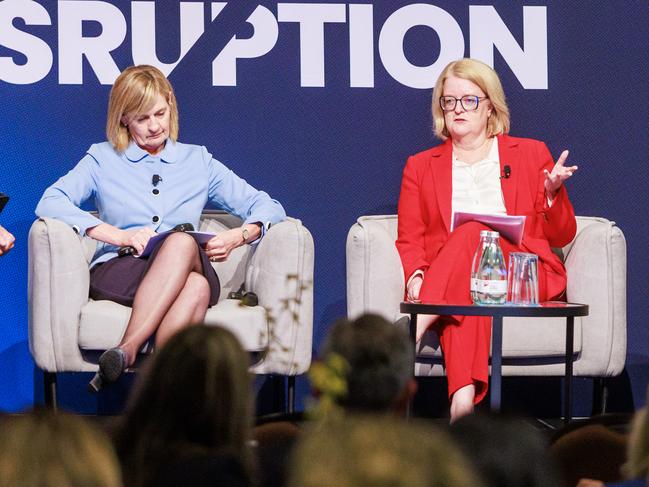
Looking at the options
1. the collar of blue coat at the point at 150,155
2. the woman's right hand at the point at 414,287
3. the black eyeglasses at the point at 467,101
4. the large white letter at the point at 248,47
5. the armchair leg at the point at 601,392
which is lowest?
the armchair leg at the point at 601,392

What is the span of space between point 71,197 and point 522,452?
135 inches

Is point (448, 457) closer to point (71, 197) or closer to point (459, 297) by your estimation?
point (459, 297)

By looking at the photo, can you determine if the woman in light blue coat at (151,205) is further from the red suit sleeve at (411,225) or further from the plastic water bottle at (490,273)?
the plastic water bottle at (490,273)

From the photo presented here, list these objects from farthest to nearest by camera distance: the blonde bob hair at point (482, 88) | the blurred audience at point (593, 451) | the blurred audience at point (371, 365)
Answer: the blonde bob hair at point (482, 88) → the blurred audience at point (593, 451) → the blurred audience at point (371, 365)

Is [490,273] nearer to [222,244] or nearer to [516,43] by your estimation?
[222,244]

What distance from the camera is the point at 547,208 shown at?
178 inches

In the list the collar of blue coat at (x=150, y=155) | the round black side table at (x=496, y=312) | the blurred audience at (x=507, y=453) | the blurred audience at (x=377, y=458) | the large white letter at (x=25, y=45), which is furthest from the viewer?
the large white letter at (x=25, y=45)

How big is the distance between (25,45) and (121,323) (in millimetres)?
1588

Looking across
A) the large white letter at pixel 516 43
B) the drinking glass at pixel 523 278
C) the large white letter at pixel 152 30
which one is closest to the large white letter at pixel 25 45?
the large white letter at pixel 152 30

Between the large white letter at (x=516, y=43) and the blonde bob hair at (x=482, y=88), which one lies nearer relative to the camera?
the blonde bob hair at (x=482, y=88)

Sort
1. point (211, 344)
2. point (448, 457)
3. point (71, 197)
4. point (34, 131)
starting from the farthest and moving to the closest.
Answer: point (34, 131) → point (71, 197) → point (211, 344) → point (448, 457)

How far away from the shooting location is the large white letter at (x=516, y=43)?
5.29m

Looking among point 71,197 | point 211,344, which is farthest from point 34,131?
point 211,344

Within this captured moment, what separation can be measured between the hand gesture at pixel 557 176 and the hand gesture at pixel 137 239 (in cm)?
157
